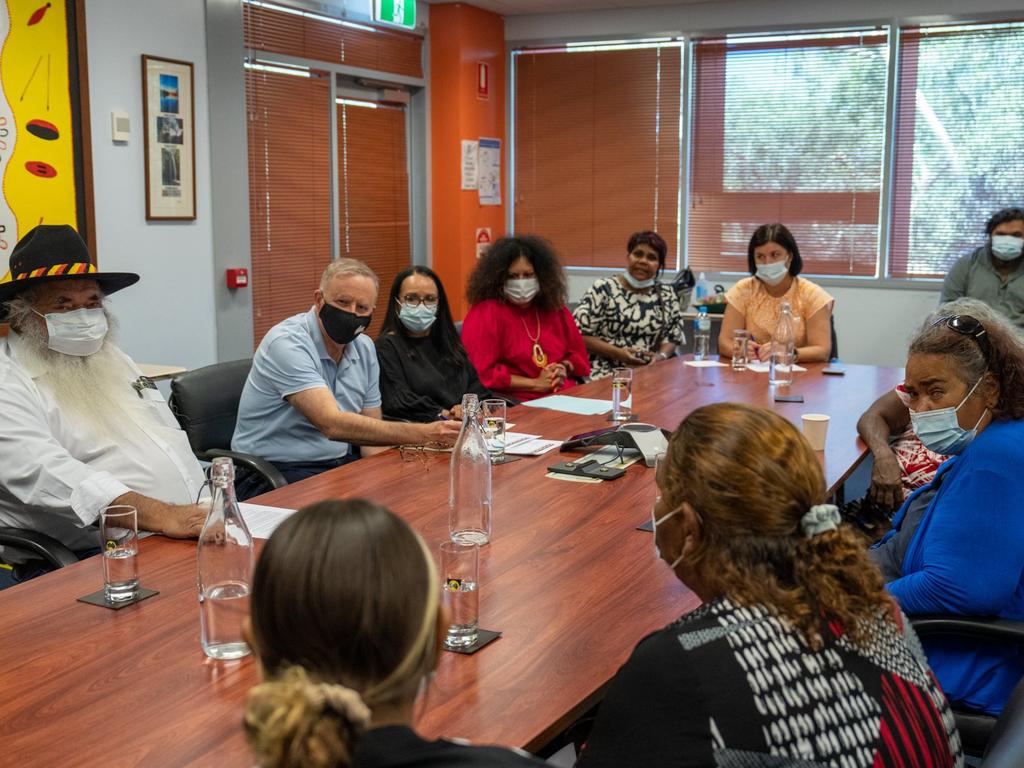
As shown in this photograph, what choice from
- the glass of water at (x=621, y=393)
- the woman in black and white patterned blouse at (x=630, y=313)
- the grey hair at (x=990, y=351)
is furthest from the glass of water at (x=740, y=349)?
the grey hair at (x=990, y=351)

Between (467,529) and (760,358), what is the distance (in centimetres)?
282

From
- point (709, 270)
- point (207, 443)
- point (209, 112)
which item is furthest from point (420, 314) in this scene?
point (709, 270)

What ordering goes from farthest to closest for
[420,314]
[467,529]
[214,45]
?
[214,45], [420,314], [467,529]

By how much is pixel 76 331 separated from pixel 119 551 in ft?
3.72

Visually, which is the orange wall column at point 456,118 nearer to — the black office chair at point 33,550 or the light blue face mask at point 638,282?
the light blue face mask at point 638,282

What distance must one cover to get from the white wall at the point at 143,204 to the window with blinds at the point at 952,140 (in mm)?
4452

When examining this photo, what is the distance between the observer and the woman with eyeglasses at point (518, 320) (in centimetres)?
452

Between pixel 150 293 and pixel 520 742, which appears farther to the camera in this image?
pixel 150 293

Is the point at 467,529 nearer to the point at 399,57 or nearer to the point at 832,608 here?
the point at 832,608

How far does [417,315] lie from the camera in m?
3.87

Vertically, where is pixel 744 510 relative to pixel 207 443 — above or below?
above

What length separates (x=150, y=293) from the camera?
5035mm

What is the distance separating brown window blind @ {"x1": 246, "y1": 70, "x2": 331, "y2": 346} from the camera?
19.0 feet

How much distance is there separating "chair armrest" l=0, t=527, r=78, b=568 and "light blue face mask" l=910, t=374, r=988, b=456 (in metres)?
1.88
